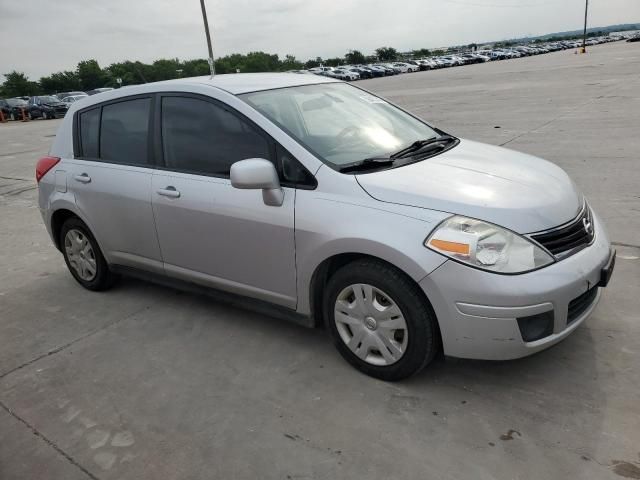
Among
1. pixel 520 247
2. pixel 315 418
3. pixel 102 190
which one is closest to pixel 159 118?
pixel 102 190

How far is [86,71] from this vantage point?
69312 millimetres

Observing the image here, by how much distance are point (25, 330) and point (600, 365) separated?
3.92m

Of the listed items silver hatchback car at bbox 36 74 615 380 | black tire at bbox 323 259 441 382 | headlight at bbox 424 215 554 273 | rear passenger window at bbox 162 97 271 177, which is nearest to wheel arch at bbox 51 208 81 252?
silver hatchback car at bbox 36 74 615 380

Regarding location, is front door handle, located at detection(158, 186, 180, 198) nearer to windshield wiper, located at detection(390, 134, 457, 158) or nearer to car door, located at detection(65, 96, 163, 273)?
car door, located at detection(65, 96, 163, 273)

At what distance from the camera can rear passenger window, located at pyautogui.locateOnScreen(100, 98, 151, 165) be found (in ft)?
12.8

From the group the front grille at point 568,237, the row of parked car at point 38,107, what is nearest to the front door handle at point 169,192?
the front grille at point 568,237

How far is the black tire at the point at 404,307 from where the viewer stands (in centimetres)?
270

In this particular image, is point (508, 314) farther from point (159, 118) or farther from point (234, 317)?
point (159, 118)

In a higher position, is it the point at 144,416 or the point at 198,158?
the point at 198,158

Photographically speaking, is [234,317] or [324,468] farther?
A: [234,317]

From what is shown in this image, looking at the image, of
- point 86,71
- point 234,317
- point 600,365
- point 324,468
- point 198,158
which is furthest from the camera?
point 86,71

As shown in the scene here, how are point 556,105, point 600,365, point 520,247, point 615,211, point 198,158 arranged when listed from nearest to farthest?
point 520,247
point 600,365
point 198,158
point 615,211
point 556,105

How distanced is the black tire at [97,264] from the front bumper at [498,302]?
9.64 feet

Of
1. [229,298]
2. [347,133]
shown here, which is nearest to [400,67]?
[347,133]
